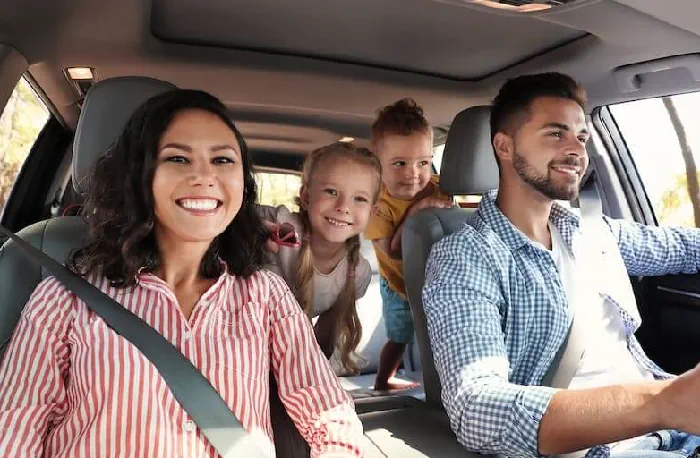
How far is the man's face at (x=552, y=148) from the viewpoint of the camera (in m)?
2.19

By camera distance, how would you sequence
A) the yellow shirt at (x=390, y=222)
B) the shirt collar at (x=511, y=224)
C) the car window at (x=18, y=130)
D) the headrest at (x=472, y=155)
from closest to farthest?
the shirt collar at (x=511, y=224) < the headrest at (x=472, y=155) < the yellow shirt at (x=390, y=222) < the car window at (x=18, y=130)

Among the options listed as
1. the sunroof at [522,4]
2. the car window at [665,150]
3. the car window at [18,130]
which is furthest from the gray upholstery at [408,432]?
the car window at [18,130]

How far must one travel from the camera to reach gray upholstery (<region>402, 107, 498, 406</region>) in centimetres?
224

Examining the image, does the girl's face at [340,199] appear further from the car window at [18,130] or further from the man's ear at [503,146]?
the car window at [18,130]

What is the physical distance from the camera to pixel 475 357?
1785 millimetres

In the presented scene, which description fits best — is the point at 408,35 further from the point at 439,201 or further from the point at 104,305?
the point at 104,305

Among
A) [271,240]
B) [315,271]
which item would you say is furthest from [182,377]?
[315,271]

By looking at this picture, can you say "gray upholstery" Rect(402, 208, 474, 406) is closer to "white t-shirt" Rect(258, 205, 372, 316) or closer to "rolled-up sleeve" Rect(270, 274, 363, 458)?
"white t-shirt" Rect(258, 205, 372, 316)

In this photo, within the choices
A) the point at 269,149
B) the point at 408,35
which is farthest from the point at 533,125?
the point at 269,149

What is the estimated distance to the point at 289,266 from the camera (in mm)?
2537

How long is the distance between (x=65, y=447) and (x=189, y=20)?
2.02 m

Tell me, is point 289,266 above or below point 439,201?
below

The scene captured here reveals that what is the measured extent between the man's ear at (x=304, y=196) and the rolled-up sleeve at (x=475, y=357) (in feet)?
2.60

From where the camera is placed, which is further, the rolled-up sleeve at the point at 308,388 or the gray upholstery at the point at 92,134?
the gray upholstery at the point at 92,134
